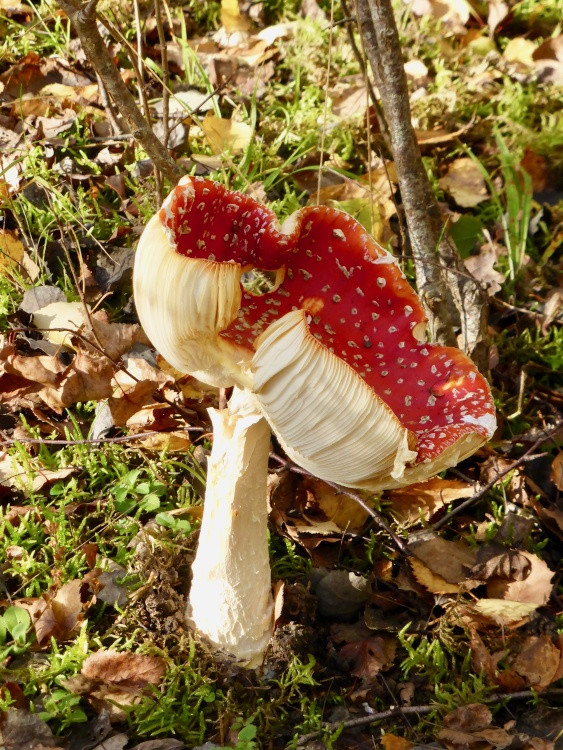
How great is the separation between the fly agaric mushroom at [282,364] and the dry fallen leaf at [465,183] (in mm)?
2212

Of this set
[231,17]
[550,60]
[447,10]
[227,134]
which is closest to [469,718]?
[227,134]

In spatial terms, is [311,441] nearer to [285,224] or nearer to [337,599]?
[285,224]

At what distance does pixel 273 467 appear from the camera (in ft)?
10.7

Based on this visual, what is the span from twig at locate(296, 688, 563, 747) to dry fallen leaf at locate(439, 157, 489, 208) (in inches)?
113

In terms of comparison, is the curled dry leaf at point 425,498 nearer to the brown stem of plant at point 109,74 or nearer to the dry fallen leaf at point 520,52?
the brown stem of plant at point 109,74

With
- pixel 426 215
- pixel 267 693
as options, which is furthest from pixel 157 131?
pixel 267 693

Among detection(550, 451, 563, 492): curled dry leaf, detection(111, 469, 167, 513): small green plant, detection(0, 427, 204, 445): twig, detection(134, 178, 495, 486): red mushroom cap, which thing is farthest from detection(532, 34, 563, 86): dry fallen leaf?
detection(111, 469, 167, 513): small green plant

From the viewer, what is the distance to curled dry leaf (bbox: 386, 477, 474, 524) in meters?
3.24

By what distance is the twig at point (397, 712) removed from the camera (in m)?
2.49

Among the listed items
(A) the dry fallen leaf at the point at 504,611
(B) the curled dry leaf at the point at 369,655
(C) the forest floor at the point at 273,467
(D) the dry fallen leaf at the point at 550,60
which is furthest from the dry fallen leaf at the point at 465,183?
(B) the curled dry leaf at the point at 369,655

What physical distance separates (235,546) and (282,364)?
40.2 inches

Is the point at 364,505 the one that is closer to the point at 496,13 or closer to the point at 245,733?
the point at 245,733

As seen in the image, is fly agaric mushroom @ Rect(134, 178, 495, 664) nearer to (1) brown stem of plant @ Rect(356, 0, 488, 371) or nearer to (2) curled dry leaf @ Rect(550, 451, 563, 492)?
(1) brown stem of plant @ Rect(356, 0, 488, 371)

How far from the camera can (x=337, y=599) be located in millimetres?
2863
